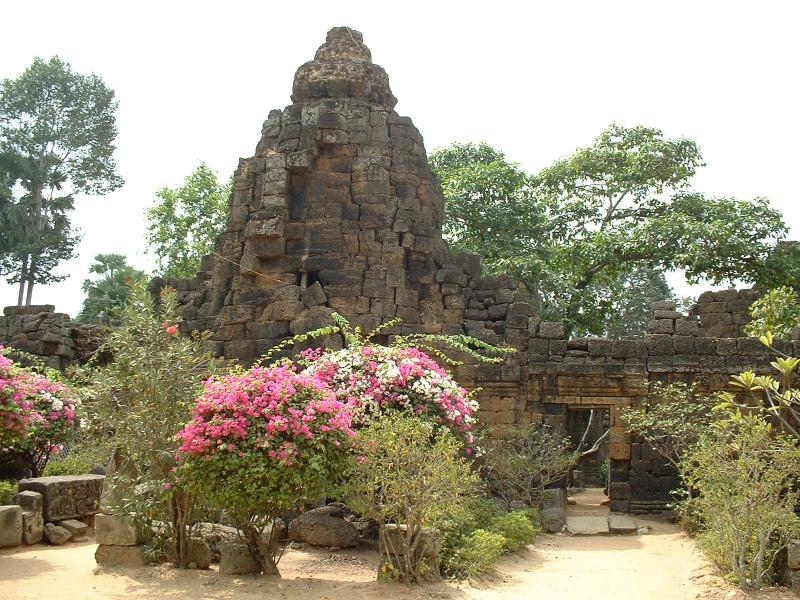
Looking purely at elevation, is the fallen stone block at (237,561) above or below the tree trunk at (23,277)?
below

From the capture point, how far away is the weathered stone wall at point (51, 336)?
20.1 m

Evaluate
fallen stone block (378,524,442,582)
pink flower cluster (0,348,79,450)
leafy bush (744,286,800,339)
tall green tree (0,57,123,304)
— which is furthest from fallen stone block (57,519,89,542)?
tall green tree (0,57,123,304)

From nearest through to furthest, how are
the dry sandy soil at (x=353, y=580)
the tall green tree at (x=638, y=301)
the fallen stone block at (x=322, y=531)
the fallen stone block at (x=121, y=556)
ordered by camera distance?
the dry sandy soil at (x=353, y=580), the fallen stone block at (x=121, y=556), the fallen stone block at (x=322, y=531), the tall green tree at (x=638, y=301)

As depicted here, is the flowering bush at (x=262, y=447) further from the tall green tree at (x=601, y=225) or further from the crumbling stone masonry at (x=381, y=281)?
the tall green tree at (x=601, y=225)

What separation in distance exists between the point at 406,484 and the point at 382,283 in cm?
690

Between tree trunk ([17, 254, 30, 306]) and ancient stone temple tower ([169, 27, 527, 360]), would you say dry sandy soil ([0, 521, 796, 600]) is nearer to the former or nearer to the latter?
ancient stone temple tower ([169, 27, 527, 360])

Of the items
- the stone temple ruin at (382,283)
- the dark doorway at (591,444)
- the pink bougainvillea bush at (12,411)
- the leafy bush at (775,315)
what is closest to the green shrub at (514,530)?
the stone temple ruin at (382,283)

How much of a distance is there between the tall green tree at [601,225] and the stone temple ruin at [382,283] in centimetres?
484

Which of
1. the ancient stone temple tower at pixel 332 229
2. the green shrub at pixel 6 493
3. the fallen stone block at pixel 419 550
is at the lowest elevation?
the fallen stone block at pixel 419 550

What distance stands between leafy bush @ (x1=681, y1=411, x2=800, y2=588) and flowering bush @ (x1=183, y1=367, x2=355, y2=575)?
3637mm

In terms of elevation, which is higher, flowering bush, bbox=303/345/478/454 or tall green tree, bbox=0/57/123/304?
tall green tree, bbox=0/57/123/304

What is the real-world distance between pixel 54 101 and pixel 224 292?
2087 cm

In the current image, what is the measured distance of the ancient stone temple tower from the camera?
15.2 metres

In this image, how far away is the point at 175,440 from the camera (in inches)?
354
